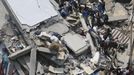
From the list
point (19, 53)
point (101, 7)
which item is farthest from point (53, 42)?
point (101, 7)

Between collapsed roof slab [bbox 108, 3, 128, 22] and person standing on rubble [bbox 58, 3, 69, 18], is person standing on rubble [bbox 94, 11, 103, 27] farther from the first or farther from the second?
person standing on rubble [bbox 58, 3, 69, 18]

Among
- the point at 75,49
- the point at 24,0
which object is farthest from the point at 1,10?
the point at 75,49

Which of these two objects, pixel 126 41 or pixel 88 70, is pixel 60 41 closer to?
pixel 88 70

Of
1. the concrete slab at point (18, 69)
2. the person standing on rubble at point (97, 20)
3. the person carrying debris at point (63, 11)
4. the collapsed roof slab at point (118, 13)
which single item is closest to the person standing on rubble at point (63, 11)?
the person carrying debris at point (63, 11)

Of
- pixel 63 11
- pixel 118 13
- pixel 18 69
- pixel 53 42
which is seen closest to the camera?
pixel 18 69

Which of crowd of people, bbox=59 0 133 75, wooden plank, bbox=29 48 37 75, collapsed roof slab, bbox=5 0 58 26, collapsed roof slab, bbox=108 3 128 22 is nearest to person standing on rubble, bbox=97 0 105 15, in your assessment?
crowd of people, bbox=59 0 133 75

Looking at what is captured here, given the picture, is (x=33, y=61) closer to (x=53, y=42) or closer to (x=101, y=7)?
(x=53, y=42)

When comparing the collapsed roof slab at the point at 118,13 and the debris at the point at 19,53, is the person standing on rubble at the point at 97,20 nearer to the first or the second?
the collapsed roof slab at the point at 118,13

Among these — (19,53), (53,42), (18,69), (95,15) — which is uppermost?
(95,15)
